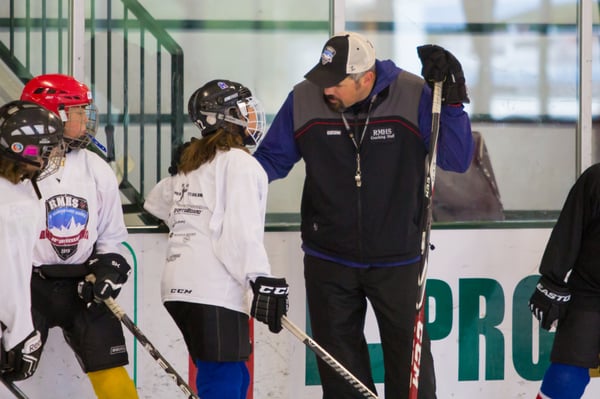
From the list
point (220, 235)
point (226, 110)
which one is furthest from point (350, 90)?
point (220, 235)

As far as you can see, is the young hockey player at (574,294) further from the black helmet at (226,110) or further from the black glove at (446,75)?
the black helmet at (226,110)

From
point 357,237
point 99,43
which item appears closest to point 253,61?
point 99,43

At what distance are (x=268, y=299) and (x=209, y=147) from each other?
49 centimetres

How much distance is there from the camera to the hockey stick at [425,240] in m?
3.46

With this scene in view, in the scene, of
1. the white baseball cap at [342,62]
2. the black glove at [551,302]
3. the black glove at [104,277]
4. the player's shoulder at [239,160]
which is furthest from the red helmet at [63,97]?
the black glove at [551,302]

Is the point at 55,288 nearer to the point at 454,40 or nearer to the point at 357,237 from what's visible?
the point at 357,237

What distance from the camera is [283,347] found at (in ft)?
13.8

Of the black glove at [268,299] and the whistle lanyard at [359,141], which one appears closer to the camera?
the black glove at [268,299]

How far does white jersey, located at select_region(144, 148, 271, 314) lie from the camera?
10.7 feet

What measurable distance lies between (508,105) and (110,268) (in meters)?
1.87

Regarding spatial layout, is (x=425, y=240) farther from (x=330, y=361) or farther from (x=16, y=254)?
(x=16, y=254)

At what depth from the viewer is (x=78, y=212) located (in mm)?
3535

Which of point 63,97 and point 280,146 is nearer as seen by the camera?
point 63,97

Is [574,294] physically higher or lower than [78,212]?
lower
